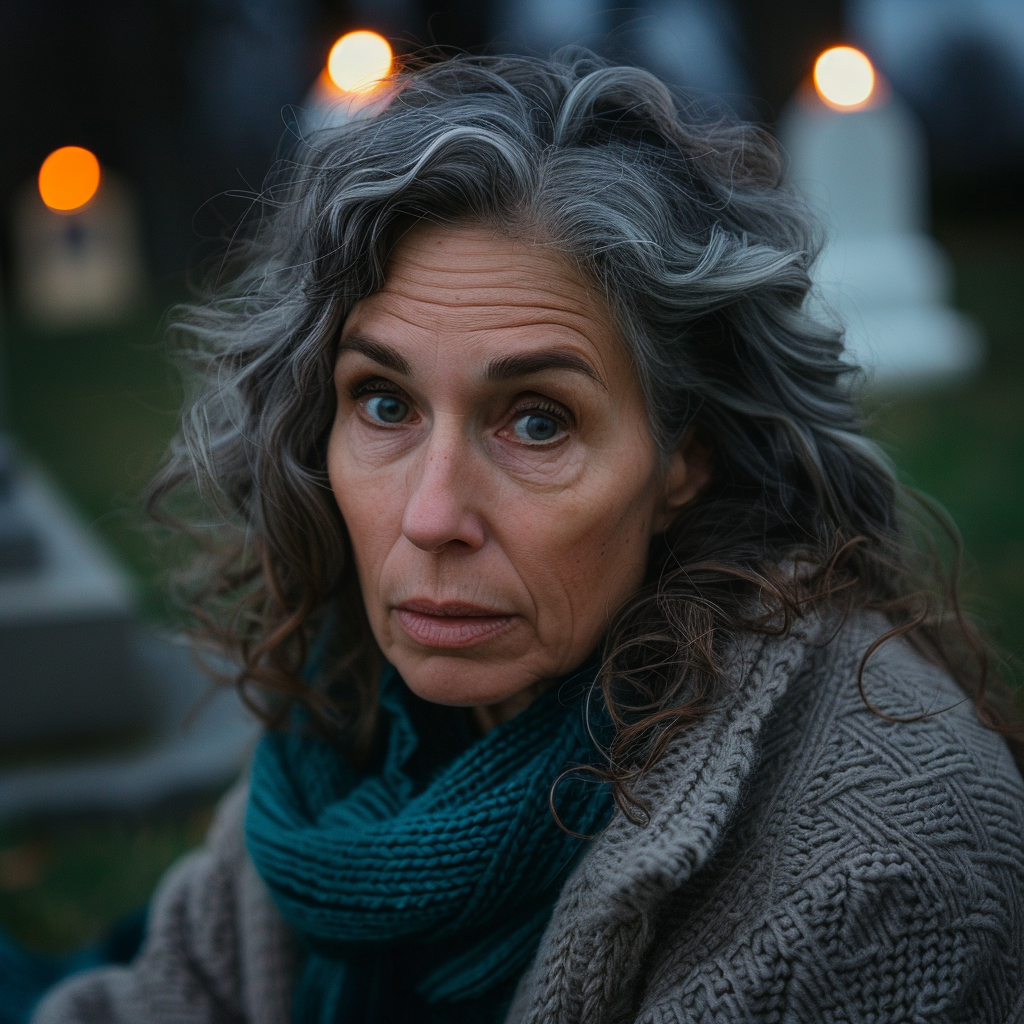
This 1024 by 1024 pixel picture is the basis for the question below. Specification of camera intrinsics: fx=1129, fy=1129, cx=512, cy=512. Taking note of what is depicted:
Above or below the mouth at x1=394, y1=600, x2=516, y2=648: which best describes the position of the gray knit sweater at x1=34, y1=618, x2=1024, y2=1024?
below

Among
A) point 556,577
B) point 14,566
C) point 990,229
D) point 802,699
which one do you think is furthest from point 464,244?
point 990,229

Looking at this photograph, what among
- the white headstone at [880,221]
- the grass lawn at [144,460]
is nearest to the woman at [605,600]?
the grass lawn at [144,460]

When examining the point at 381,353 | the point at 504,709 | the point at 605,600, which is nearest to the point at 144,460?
the point at 504,709

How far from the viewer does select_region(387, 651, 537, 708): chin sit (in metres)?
1.87

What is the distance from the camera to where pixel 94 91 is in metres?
20.8

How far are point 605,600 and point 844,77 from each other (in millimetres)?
7632

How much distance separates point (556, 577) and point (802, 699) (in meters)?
0.43

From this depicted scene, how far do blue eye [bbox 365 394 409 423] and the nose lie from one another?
119 mm

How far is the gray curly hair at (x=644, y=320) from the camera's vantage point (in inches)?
70.4

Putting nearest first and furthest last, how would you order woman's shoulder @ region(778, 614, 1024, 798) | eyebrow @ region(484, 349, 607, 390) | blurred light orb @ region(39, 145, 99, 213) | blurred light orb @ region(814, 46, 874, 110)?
woman's shoulder @ region(778, 614, 1024, 798) → eyebrow @ region(484, 349, 607, 390) → blurred light orb @ region(39, 145, 99, 213) → blurred light orb @ region(814, 46, 874, 110)

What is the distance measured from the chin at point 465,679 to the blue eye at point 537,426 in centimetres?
38

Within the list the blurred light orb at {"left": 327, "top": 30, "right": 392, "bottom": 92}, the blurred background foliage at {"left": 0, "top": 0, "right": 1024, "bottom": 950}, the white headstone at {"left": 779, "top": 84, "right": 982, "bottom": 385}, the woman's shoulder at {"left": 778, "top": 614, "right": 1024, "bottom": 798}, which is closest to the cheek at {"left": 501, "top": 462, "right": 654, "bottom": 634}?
the woman's shoulder at {"left": 778, "top": 614, "right": 1024, "bottom": 798}

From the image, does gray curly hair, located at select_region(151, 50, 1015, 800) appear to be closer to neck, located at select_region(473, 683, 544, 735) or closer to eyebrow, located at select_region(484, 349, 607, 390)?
eyebrow, located at select_region(484, 349, 607, 390)

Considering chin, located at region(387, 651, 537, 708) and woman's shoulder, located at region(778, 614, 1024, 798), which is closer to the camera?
woman's shoulder, located at region(778, 614, 1024, 798)
